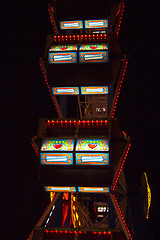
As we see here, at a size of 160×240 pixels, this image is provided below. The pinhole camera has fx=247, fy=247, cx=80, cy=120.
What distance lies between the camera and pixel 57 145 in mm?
9820

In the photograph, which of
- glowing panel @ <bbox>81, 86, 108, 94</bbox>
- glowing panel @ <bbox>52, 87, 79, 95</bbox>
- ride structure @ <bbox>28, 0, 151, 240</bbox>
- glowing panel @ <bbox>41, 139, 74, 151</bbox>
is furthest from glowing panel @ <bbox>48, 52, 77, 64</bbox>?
glowing panel @ <bbox>41, 139, 74, 151</bbox>

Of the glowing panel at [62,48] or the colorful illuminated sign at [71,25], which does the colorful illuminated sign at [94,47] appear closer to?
the glowing panel at [62,48]

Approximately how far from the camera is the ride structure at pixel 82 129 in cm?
941

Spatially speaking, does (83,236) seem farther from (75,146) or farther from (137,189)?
Answer: (137,189)

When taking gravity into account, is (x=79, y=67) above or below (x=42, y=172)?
above

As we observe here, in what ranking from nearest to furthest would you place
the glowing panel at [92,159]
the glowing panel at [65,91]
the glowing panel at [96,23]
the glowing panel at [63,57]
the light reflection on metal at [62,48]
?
1. the glowing panel at [92,159]
2. the glowing panel at [63,57]
3. the light reflection on metal at [62,48]
4. the glowing panel at [65,91]
5. the glowing panel at [96,23]

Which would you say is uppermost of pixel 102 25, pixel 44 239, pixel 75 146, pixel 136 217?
pixel 102 25

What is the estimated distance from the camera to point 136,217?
64.8ft

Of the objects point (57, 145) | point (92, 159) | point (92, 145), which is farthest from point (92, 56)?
point (92, 159)

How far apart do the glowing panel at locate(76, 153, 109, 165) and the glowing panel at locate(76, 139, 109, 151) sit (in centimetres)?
24

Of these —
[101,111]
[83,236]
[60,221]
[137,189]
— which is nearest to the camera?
[83,236]

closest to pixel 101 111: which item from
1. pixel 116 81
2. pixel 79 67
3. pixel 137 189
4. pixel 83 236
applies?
pixel 116 81

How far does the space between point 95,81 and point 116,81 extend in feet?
4.77

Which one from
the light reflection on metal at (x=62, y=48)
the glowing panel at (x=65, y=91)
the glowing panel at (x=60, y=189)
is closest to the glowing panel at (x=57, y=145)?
the glowing panel at (x=60, y=189)
